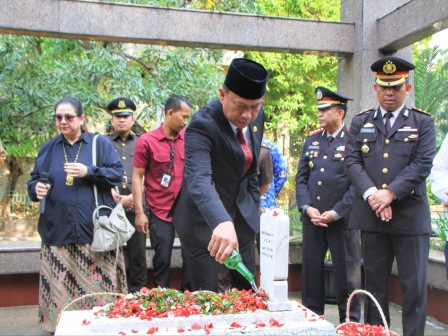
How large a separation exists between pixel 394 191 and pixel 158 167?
7.80 feet

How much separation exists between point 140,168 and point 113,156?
1.84 ft

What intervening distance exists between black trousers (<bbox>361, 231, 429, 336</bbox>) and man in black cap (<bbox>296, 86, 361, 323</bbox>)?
2.40 ft

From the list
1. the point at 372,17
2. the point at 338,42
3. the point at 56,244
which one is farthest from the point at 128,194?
the point at 372,17

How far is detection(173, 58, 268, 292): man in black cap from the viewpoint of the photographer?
107 inches

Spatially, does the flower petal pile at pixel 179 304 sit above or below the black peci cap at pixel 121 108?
below

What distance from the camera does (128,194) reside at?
18.6 ft

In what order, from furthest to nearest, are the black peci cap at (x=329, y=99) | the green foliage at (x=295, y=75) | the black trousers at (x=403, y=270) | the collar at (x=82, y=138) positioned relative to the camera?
the green foliage at (x=295, y=75) < the black peci cap at (x=329, y=99) < the collar at (x=82, y=138) < the black trousers at (x=403, y=270)

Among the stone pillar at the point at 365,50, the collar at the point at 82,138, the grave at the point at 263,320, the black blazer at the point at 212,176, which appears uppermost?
the stone pillar at the point at 365,50

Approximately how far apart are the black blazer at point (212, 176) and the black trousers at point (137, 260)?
208 centimetres

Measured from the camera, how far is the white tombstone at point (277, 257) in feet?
8.23

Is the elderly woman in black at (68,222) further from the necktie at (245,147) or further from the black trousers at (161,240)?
the necktie at (245,147)

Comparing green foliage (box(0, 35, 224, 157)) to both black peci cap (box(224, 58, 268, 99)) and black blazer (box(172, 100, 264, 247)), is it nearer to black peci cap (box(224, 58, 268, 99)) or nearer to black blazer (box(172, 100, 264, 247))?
black blazer (box(172, 100, 264, 247))

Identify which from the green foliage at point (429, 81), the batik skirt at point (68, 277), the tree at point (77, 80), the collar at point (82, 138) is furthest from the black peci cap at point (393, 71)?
the green foliage at point (429, 81)

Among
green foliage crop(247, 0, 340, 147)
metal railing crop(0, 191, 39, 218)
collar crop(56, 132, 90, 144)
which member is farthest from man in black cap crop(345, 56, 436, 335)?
green foliage crop(247, 0, 340, 147)
